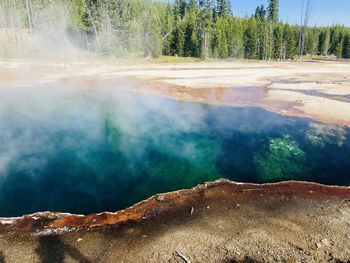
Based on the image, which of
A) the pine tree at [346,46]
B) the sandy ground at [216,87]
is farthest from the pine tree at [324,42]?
the sandy ground at [216,87]

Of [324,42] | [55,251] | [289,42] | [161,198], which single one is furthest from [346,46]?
[55,251]

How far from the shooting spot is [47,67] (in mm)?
49344

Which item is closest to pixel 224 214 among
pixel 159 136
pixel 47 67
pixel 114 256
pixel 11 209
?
pixel 114 256

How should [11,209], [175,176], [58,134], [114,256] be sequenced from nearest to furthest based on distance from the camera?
[114,256], [11,209], [175,176], [58,134]

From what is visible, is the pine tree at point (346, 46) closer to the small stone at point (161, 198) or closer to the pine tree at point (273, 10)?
the pine tree at point (273, 10)

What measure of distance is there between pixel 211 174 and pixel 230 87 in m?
24.2

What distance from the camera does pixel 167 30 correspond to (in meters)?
82.1

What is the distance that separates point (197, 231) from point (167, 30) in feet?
256

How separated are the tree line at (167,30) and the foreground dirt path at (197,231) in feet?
190

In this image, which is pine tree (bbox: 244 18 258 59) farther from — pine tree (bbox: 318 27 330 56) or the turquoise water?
the turquoise water

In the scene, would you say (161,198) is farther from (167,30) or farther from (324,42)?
(324,42)

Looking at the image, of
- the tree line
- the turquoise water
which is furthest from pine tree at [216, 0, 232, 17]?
the turquoise water

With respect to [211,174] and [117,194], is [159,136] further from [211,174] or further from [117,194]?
[117,194]

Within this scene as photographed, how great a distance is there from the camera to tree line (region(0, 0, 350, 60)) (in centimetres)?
6731
